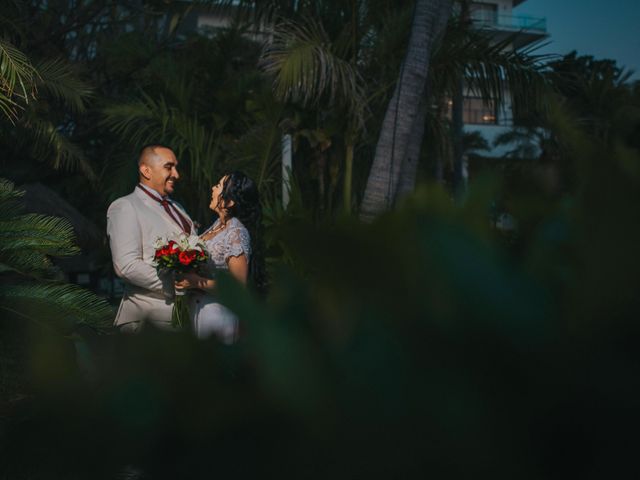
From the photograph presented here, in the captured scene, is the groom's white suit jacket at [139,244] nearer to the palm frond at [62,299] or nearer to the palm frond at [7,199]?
the palm frond at [62,299]

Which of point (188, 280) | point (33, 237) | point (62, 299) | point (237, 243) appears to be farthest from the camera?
point (33, 237)

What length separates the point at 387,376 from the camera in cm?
28

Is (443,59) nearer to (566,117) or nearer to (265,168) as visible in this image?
(265,168)

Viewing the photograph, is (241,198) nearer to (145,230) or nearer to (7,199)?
(145,230)

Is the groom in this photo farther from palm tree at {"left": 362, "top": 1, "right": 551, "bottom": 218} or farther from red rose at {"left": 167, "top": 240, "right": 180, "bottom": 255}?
palm tree at {"left": 362, "top": 1, "right": 551, "bottom": 218}

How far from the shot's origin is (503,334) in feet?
0.92

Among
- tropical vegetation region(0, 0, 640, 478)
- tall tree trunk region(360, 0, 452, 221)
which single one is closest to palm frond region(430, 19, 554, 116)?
tall tree trunk region(360, 0, 452, 221)

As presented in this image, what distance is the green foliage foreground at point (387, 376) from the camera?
0.89ft

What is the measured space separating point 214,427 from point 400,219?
11cm

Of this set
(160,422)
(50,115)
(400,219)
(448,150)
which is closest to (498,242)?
(400,219)

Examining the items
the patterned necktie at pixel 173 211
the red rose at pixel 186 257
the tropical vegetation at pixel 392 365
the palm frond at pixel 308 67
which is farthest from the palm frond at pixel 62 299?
the tropical vegetation at pixel 392 365

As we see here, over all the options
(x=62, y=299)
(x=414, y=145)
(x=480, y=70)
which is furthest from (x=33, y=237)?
(x=480, y=70)

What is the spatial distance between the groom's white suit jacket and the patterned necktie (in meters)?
0.03

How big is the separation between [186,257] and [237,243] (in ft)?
1.70
